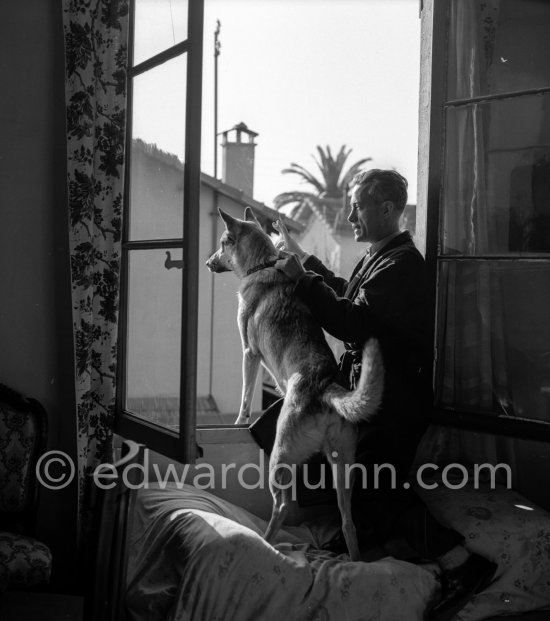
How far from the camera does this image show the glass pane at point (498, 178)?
2.18 meters

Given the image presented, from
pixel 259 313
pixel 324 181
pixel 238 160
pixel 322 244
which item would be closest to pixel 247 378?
pixel 259 313

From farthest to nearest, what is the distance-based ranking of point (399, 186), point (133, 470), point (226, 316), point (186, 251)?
point (226, 316)
point (399, 186)
point (186, 251)
point (133, 470)

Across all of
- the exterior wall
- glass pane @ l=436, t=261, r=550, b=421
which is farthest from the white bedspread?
the exterior wall

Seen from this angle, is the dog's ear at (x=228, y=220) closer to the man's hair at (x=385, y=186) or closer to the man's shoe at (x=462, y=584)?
the man's hair at (x=385, y=186)

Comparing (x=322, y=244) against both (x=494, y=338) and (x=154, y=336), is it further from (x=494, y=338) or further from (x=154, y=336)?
(x=154, y=336)

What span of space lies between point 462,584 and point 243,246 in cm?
126

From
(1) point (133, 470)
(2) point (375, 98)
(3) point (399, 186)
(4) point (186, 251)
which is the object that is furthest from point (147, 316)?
(2) point (375, 98)

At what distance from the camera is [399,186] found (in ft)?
7.12

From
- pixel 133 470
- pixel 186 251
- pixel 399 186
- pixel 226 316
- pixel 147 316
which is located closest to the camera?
pixel 133 470

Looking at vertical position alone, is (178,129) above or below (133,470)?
above

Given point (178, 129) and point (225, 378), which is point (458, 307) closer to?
point (178, 129)

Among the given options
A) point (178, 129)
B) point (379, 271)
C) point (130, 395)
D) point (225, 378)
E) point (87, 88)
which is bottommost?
point (225, 378)

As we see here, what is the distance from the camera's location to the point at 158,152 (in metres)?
2.28

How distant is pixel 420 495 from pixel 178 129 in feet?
4.67
